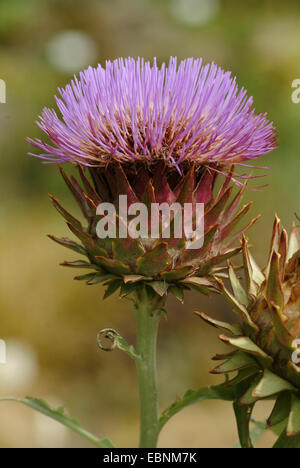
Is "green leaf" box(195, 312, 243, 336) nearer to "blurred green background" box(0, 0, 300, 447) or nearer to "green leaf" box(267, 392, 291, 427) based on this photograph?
"green leaf" box(267, 392, 291, 427)

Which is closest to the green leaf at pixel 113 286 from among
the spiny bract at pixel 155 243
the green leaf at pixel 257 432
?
the spiny bract at pixel 155 243

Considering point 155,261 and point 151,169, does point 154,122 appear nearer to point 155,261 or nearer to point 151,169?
point 151,169

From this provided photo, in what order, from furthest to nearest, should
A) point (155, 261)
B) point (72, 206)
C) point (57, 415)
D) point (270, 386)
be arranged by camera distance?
point (72, 206) < point (57, 415) < point (155, 261) < point (270, 386)

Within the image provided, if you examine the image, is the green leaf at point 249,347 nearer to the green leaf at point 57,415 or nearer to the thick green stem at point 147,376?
the thick green stem at point 147,376

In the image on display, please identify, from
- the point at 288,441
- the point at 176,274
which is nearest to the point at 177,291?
the point at 176,274

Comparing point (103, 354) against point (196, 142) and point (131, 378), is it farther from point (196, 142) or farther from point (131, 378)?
point (196, 142)

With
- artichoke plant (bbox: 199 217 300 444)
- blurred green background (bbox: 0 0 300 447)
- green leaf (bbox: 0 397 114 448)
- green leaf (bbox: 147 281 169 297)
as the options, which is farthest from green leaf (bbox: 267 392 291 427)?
blurred green background (bbox: 0 0 300 447)
